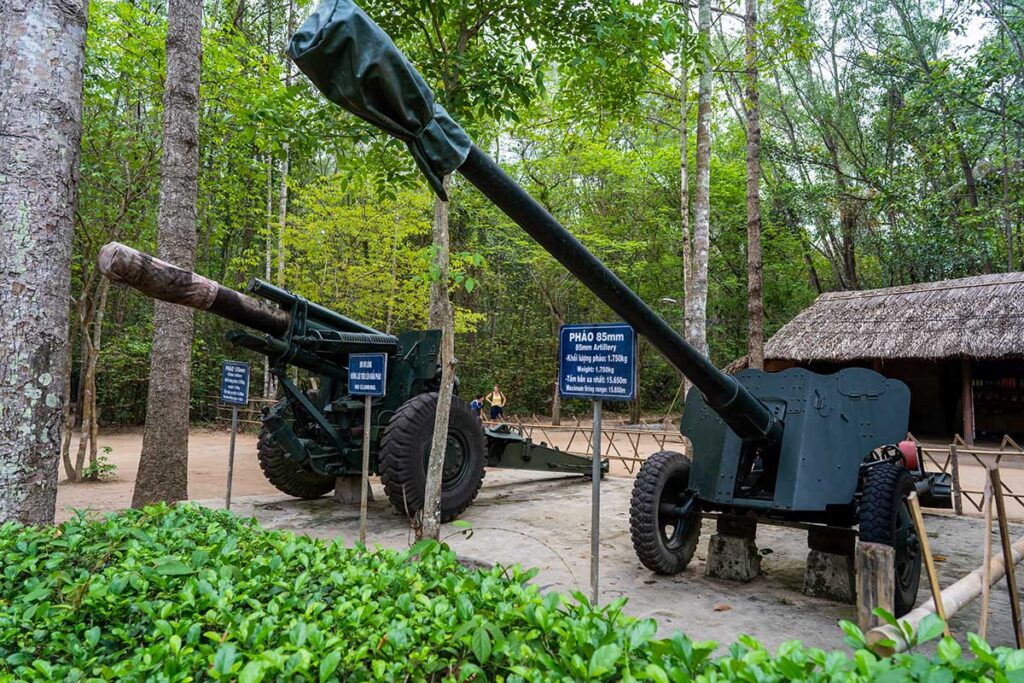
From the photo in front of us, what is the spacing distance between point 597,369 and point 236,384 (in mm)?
4390

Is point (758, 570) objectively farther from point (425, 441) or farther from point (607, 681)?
point (607, 681)

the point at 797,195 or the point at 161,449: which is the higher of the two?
the point at 797,195

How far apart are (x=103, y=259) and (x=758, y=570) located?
16.5 ft

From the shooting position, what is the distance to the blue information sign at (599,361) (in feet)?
12.4

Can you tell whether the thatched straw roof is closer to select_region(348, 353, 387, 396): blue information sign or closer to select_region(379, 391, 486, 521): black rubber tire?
select_region(379, 391, 486, 521): black rubber tire

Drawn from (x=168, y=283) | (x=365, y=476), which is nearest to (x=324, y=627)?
(x=168, y=283)

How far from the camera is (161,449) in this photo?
645 centimetres

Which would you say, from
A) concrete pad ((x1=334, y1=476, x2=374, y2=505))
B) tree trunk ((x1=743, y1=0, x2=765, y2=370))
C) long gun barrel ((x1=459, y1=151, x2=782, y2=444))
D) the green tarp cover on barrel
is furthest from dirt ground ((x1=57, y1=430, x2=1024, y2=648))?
tree trunk ((x1=743, y1=0, x2=765, y2=370))

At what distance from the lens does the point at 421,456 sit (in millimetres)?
6535

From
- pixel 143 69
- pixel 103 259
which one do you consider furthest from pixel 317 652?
pixel 143 69

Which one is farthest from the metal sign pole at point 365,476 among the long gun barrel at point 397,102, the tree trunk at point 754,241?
the tree trunk at point 754,241

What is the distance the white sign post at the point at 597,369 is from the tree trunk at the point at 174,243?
428 cm

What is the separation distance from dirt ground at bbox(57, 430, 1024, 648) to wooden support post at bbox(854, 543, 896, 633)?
2.37 ft

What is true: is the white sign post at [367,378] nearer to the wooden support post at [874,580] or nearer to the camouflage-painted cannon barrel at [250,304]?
the camouflage-painted cannon barrel at [250,304]
